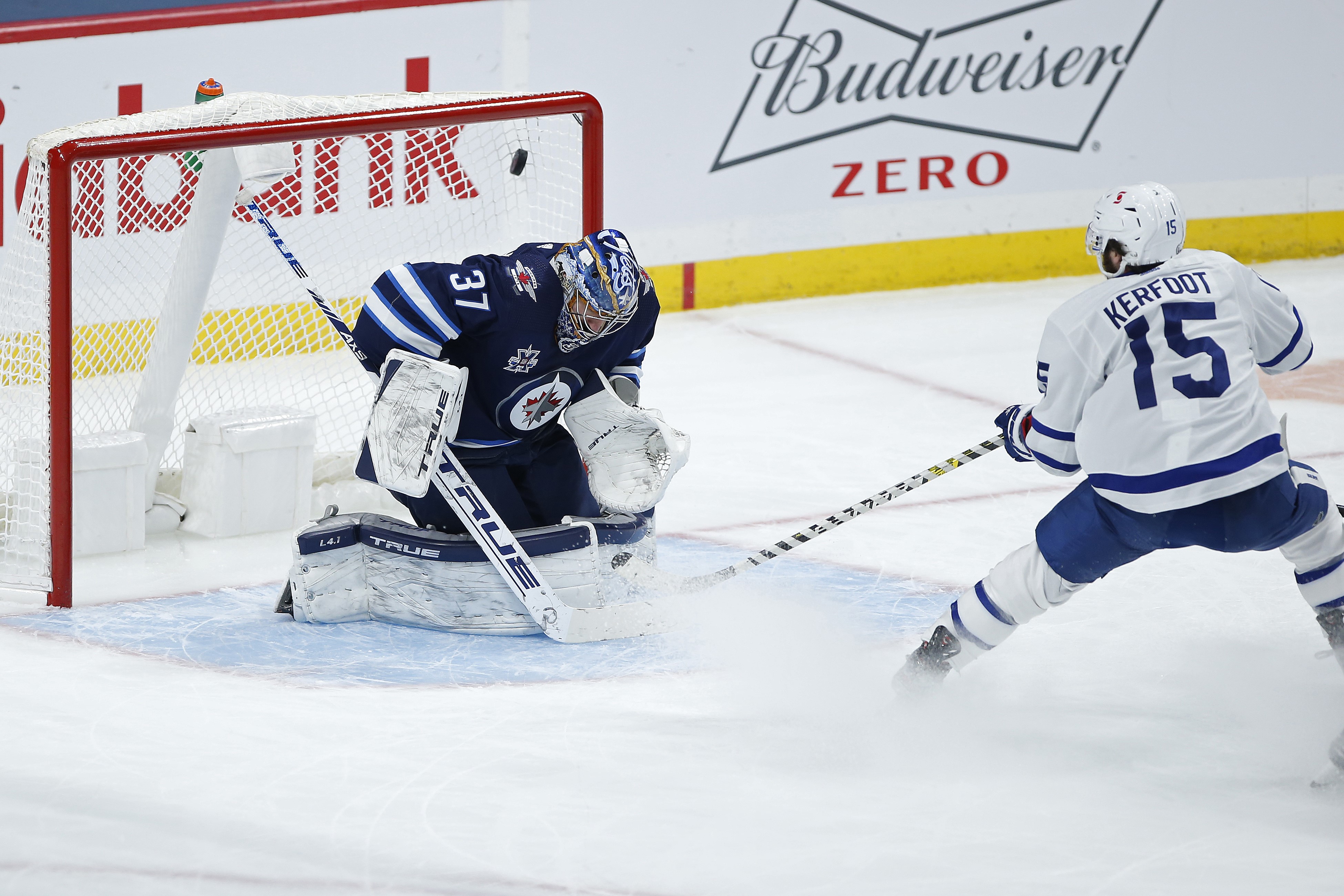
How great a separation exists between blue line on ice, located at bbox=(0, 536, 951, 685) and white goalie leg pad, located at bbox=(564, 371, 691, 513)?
28 centimetres

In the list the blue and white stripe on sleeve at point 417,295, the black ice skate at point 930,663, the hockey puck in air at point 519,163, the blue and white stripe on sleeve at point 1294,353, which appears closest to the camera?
the blue and white stripe on sleeve at point 1294,353

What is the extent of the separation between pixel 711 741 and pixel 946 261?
13.6 ft

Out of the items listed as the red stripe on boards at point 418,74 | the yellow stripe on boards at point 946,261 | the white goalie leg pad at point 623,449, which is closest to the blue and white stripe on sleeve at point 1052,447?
the white goalie leg pad at point 623,449

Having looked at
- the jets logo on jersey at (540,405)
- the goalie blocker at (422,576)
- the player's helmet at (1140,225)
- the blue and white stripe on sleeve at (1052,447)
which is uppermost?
the player's helmet at (1140,225)

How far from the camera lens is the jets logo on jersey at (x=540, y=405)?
3.39m

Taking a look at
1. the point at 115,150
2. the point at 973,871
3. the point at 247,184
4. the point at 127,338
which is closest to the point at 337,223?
the point at 127,338

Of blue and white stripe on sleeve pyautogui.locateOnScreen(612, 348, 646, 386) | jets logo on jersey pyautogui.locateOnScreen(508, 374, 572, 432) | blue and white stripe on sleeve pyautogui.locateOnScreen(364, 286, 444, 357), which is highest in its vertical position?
blue and white stripe on sleeve pyautogui.locateOnScreen(364, 286, 444, 357)

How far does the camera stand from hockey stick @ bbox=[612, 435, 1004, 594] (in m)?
3.16

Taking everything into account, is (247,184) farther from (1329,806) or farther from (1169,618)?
(1329,806)

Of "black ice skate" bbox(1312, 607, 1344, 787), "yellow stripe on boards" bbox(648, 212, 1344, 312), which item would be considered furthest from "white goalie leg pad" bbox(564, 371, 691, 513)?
"yellow stripe on boards" bbox(648, 212, 1344, 312)

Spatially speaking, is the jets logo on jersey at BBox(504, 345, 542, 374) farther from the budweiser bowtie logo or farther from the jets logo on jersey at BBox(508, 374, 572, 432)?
the budweiser bowtie logo

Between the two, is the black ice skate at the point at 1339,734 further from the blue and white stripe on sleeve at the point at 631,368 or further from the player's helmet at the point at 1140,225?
the blue and white stripe on sleeve at the point at 631,368

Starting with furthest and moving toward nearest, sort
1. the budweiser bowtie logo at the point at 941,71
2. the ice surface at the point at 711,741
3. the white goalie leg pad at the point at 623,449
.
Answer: the budweiser bowtie logo at the point at 941,71, the white goalie leg pad at the point at 623,449, the ice surface at the point at 711,741

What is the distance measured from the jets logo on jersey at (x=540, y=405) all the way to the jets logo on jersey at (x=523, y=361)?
60 millimetres
